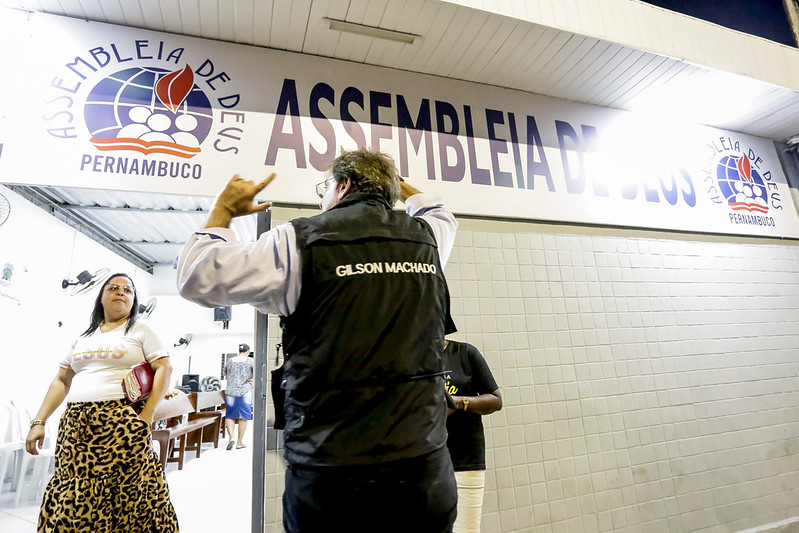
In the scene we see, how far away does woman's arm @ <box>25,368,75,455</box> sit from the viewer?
208 cm

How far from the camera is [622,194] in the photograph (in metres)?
3.32

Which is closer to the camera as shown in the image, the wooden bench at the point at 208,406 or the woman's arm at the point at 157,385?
the woman's arm at the point at 157,385

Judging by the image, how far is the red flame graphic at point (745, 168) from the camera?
12.8 ft

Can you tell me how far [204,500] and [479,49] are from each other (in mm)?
4420

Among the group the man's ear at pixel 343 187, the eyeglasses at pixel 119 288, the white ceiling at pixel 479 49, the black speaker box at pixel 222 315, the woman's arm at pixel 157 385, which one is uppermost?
the white ceiling at pixel 479 49

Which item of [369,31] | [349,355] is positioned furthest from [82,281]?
[349,355]

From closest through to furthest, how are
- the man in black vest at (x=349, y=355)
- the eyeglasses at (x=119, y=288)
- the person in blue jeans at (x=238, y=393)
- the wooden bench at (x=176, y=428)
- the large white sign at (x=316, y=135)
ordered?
the man in black vest at (x=349, y=355) → the large white sign at (x=316, y=135) → the eyeglasses at (x=119, y=288) → the wooden bench at (x=176, y=428) → the person in blue jeans at (x=238, y=393)

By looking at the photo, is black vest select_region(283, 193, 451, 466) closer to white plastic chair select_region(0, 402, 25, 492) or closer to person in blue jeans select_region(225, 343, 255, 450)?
white plastic chair select_region(0, 402, 25, 492)

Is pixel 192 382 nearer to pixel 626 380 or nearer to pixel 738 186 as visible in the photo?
pixel 626 380

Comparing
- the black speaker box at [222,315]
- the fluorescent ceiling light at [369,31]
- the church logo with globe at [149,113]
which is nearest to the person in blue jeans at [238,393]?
the black speaker box at [222,315]

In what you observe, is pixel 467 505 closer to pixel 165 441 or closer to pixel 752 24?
pixel 165 441

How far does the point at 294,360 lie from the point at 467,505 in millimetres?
1410

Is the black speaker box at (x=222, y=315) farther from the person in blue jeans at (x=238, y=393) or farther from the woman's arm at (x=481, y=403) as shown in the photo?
the woman's arm at (x=481, y=403)

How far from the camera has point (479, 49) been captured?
283 cm
